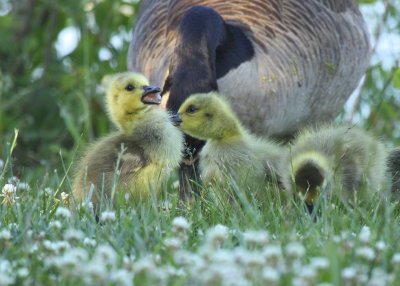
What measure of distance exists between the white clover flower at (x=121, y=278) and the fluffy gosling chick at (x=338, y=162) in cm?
118

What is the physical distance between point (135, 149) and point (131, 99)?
235mm

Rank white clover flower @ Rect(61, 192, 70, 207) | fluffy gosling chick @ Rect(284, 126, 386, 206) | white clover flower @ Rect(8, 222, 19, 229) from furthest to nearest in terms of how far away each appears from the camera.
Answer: white clover flower @ Rect(61, 192, 70, 207) → fluffy gosling chick @ Rect(284, 126, 386, 206) → white clover flower @ Rect(8, 222, 19, 229)

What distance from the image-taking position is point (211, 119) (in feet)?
13.2

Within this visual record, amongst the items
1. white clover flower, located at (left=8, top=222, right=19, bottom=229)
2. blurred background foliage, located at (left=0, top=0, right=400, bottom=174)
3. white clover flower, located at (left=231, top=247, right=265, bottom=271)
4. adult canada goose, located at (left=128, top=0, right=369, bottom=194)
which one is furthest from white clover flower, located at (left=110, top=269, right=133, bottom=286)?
blurred background foliage, located at (left=0, top=0, right=400, bottom=174)

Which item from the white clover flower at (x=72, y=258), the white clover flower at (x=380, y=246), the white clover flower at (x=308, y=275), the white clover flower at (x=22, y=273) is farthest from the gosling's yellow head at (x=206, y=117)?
the white clover flower at (x=308, y=275)

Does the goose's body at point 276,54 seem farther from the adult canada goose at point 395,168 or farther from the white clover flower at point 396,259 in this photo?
the white clover flower at point 396,259

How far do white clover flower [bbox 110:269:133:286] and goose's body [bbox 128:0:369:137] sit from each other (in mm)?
2818

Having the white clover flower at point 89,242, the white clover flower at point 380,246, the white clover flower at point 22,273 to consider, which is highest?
the white clover flower at point 380,246

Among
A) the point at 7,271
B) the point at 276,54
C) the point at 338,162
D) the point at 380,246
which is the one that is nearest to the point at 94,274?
the point at 7,271

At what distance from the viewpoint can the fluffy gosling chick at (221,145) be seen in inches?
154

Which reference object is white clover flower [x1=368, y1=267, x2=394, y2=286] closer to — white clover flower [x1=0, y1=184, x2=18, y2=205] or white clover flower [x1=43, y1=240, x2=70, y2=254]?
white clover flower [x1=43, y1=240, x2=70, y2=254]

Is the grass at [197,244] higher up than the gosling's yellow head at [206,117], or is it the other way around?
the grass at [197,244]

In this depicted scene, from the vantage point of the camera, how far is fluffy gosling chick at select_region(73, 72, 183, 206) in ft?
12.4

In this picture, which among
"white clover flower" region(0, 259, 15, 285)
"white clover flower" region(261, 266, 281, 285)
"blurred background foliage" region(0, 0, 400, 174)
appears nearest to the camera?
"white clover flower" region(261, 266, 281, 285)
